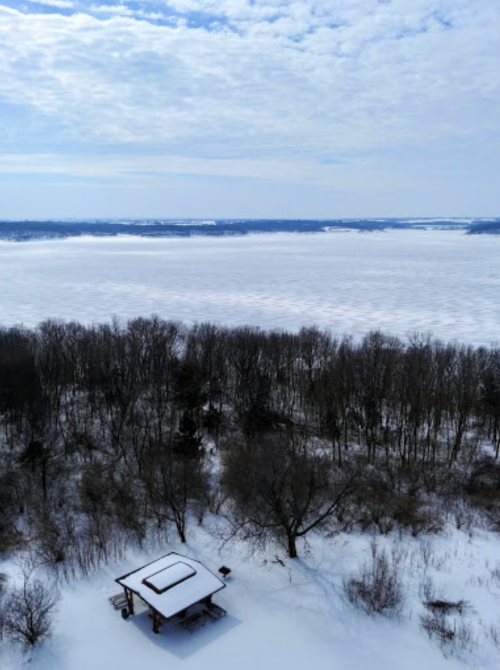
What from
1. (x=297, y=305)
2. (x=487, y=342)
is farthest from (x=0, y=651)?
(x=297, y=305)

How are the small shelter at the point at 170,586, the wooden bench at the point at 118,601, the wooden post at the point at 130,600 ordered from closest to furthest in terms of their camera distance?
the small shelter at the point at 170,586, the wooden post at the point at 130,600, the wooden bench at the point at 118,601

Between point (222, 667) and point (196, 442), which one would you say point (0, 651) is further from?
point (196, 442)

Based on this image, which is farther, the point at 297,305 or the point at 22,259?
the point at 22,259

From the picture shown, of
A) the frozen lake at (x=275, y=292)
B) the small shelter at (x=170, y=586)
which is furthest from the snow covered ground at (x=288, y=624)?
the frozen lake at (x=275, y=292)

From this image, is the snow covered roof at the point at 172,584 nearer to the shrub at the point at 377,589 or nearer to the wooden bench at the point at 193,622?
the wooden bench at the point at 193,622

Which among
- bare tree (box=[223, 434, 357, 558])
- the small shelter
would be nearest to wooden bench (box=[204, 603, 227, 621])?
the small shelter

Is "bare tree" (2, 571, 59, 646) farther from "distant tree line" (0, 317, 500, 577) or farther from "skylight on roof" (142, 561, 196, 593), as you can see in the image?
"skylight on roof" (142, 561, 196, 593)

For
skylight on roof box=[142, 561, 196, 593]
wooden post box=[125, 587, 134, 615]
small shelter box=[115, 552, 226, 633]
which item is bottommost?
A: wooden post box=[125, 587, 134, 615]
